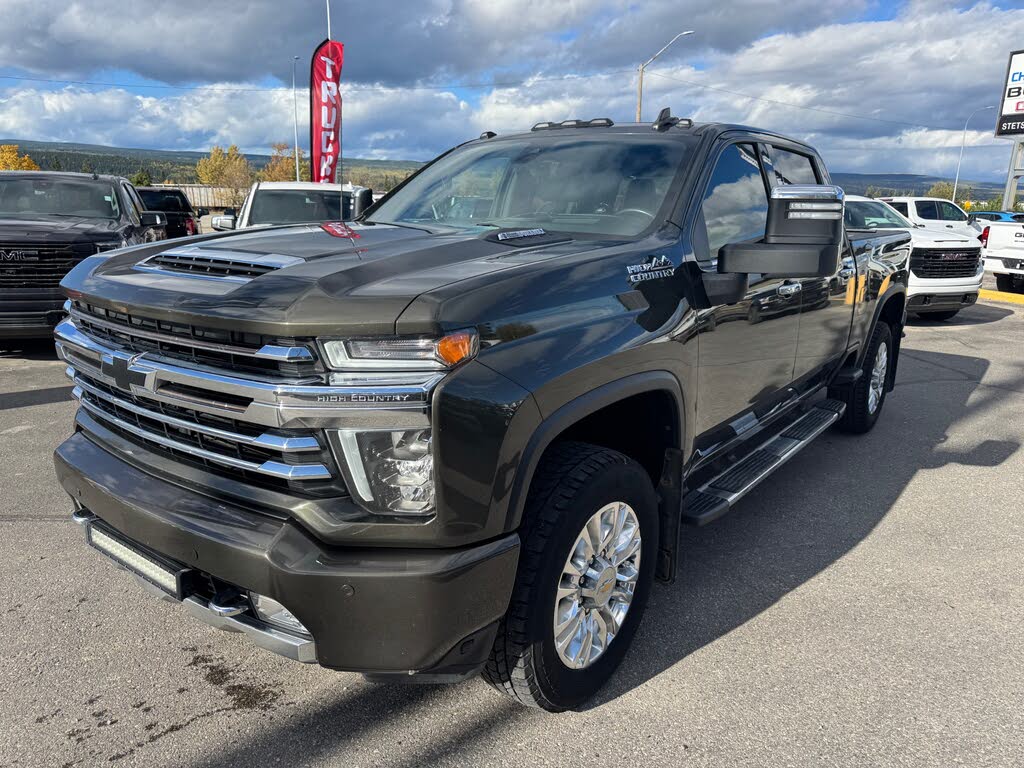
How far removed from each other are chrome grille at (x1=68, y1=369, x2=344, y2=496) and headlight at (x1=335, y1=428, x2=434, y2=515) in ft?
0.26

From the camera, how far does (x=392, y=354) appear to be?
1.92 meters

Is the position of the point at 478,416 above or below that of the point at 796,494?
above

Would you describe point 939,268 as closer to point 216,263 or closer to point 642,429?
point 642,429

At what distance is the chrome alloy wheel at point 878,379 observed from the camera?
18.6 feet

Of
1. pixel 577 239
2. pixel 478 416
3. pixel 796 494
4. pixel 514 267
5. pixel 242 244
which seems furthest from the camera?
pixel 796 494

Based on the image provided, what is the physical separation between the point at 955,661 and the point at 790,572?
81 centimetres

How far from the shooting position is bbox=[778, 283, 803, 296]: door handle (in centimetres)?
357

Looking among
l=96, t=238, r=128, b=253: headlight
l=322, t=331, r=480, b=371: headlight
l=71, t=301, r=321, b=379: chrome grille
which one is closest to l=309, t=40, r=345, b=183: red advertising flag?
l=96, t=238, r=128, b=253: headlight

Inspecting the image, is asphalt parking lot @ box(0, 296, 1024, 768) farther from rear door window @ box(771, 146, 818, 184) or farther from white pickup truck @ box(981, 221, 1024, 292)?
white pickup truck @ box(981, 221, 1024, 292)

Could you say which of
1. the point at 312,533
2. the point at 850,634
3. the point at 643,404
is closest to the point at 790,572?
the point at 850,634

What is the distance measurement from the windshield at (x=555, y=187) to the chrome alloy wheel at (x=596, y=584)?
1.14 metres

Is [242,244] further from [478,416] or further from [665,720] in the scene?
[665,720]

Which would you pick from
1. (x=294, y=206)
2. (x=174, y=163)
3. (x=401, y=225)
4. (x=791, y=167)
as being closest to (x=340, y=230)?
(x=401, y=225)

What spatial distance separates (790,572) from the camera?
360 cm
